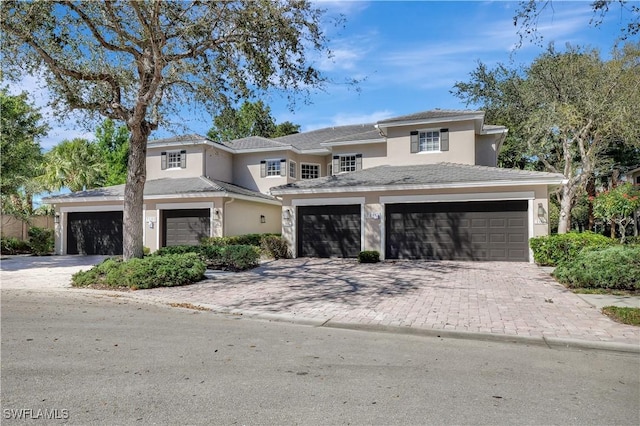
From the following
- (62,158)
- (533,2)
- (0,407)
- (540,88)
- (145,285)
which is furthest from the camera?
(62,158)

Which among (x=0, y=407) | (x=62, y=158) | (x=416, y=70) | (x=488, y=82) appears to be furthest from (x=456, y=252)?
(x=62, y=158)

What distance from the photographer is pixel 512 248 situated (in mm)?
15242

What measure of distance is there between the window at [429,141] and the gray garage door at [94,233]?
50.5 ft

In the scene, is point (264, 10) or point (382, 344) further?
point (264, 10)

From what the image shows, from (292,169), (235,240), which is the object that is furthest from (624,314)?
(292,169)

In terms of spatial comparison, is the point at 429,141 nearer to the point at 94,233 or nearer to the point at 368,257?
the point at 368,257

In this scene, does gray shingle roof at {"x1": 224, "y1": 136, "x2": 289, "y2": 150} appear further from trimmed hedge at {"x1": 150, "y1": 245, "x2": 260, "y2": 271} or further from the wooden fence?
the wooden fence

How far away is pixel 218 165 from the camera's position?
77.7ft

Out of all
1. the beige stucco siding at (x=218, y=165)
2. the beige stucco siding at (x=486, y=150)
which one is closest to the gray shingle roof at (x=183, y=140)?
the beige stucco siding at (x=218, y=165)

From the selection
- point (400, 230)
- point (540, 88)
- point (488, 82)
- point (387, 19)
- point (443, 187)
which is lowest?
point (400, 230)

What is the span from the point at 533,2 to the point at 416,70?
4.04m

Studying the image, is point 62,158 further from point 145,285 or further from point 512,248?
point 512,248

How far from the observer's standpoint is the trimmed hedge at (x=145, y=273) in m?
10.3

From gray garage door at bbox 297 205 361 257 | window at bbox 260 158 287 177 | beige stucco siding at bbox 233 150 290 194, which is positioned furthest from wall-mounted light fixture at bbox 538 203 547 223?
window at bbox 260 158 287 177
